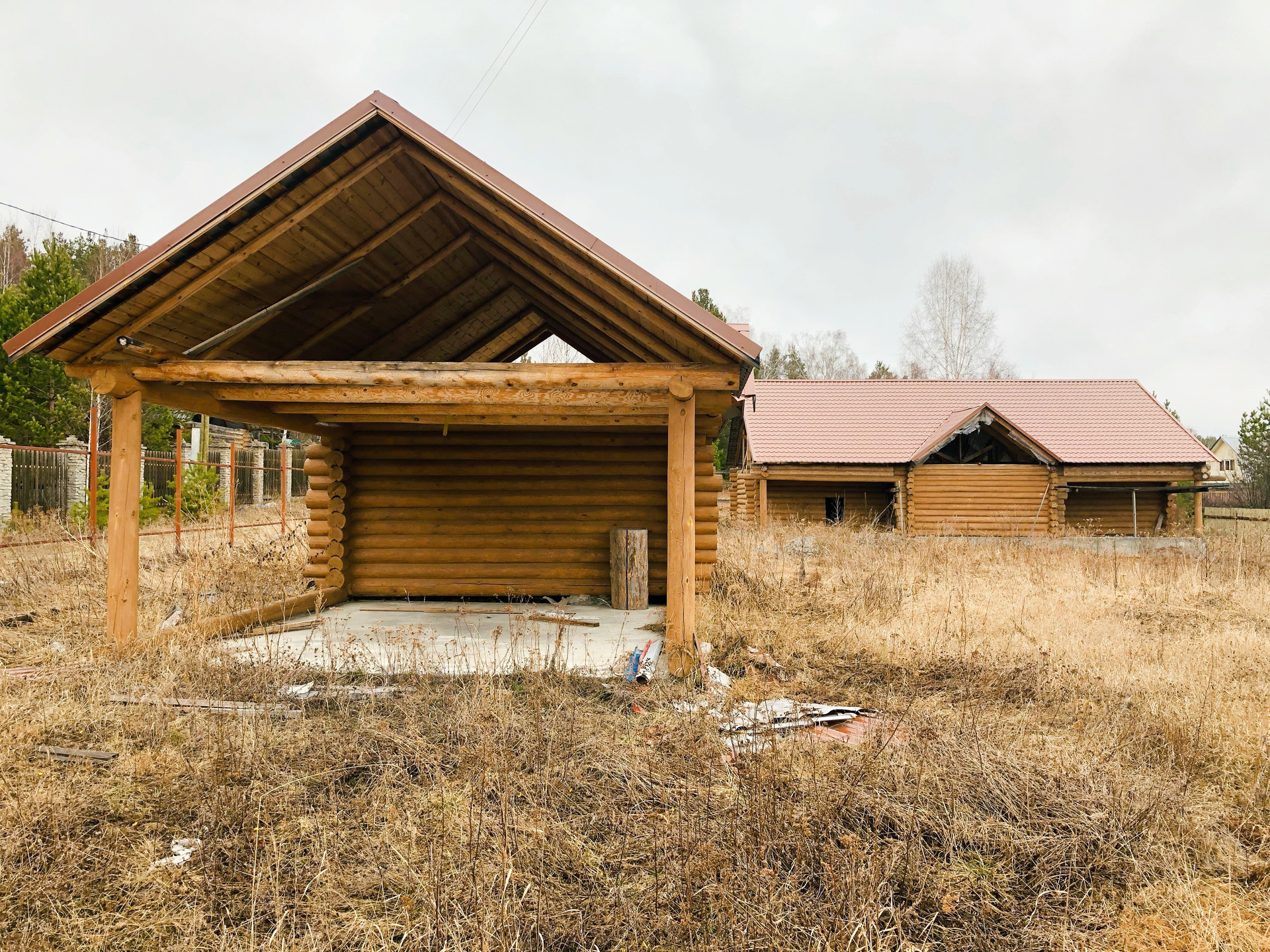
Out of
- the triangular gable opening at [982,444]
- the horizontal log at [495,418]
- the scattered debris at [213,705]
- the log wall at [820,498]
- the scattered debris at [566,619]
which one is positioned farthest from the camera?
the log wall at [820,498]

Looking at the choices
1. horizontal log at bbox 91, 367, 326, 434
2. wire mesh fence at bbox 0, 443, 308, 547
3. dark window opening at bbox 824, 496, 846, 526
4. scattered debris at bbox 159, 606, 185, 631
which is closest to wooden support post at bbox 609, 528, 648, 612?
horizontal log at bbox 91, 367, 326, 434

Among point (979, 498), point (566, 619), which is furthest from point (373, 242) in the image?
point (979, 498)

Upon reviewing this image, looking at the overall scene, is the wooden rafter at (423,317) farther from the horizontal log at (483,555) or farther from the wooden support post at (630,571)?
the wooden support post at (630,571)

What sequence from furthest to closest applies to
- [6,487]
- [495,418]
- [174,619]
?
[6,487]
[495,418]
[174,619]

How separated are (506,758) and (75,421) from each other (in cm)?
2344

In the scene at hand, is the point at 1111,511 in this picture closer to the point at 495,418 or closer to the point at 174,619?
the point at 495,418

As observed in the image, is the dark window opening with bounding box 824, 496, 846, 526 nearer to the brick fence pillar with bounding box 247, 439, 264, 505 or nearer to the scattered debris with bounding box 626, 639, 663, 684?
the brick fence pillar with bounding box 247, 439, 264, 505

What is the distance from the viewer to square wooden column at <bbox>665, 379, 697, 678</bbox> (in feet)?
21.4

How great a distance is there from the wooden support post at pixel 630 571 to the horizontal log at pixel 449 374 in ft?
12.3

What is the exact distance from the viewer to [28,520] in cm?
1262

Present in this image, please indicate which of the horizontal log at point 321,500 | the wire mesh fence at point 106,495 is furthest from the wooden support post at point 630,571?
the wire mesh fence at point 106,495

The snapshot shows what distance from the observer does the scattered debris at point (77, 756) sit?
4513 mm

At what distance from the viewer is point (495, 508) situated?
35.2ft

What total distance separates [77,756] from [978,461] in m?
25.2
